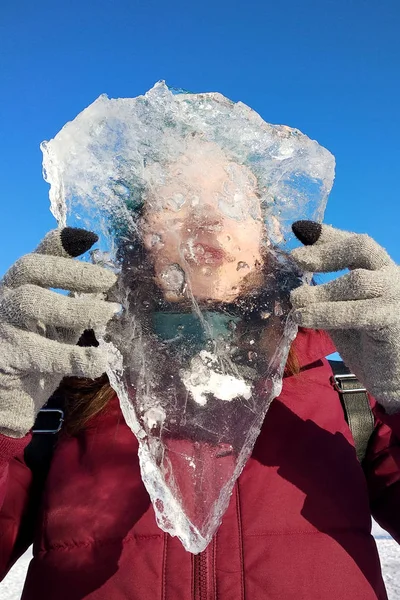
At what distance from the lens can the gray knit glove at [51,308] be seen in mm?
1377

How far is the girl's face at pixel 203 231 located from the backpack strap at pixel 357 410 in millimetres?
662

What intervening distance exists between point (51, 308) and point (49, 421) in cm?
77

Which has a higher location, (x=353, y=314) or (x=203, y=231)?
(x=203, y=231)

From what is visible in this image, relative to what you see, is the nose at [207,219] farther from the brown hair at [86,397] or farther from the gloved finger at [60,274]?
the brown hair at [86,397]

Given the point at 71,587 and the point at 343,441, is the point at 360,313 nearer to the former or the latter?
the point at 343,441

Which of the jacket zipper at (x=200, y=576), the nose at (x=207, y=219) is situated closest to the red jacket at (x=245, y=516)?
the jacket zipper at (x=200, y=576)

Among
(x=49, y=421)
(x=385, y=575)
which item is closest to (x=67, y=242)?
(x=49, y=421)

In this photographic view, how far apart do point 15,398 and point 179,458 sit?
0.54m

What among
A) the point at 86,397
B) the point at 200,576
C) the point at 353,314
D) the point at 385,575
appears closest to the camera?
the point at 353,314

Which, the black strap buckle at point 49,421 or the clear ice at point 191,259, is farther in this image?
the black strap buckle at point 49,421

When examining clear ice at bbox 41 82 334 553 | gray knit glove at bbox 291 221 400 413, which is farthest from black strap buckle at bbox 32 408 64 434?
→ gray knit glove at bbox 291 221 400 413

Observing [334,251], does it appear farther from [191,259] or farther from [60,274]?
[60,274]

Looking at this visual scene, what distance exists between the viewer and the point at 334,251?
141 cm

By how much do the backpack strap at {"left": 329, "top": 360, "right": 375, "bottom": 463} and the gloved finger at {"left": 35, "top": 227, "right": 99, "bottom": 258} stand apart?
1.14 metres
